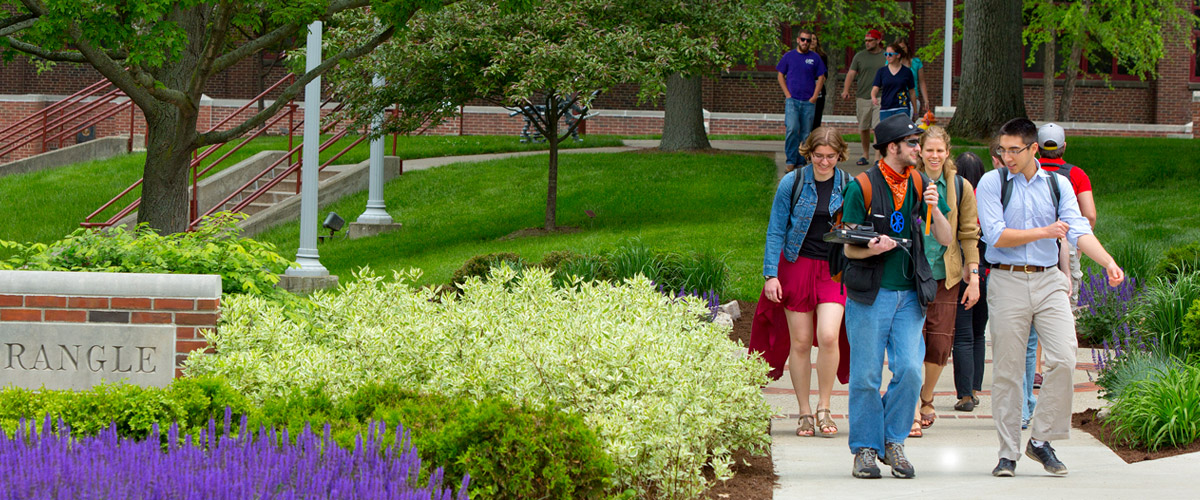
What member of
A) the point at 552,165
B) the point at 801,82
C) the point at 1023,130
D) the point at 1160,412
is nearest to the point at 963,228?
the point at 1023,130

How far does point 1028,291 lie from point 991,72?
51.8 feet

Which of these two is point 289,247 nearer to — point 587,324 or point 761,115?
point 587,324

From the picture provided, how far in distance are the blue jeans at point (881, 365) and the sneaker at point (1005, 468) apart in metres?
0.46

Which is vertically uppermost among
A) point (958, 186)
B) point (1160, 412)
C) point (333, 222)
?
point (958, 186)

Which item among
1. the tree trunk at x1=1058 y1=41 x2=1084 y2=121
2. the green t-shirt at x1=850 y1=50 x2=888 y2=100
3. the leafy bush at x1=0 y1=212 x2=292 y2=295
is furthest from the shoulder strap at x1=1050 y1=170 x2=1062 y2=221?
the tree trunk at x1=1058 y1=41 x2=1084 y2=121

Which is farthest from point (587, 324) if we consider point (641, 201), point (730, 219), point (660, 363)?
point (641, 201)

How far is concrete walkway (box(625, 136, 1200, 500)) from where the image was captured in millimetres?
5672

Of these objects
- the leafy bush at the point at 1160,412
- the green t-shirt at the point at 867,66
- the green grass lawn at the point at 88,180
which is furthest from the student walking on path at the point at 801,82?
the green grass lawn at the point at 88,180

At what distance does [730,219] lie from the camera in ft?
50.9

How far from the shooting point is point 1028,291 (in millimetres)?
5949

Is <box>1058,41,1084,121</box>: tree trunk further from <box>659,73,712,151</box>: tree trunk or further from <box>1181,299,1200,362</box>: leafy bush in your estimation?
<box>1181,299,1200,362</box>: leafy bush

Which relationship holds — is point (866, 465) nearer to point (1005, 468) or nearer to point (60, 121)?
point (1005, 468)

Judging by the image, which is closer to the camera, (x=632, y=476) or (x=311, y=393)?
(x=632, y=476)

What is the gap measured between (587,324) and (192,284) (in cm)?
217
